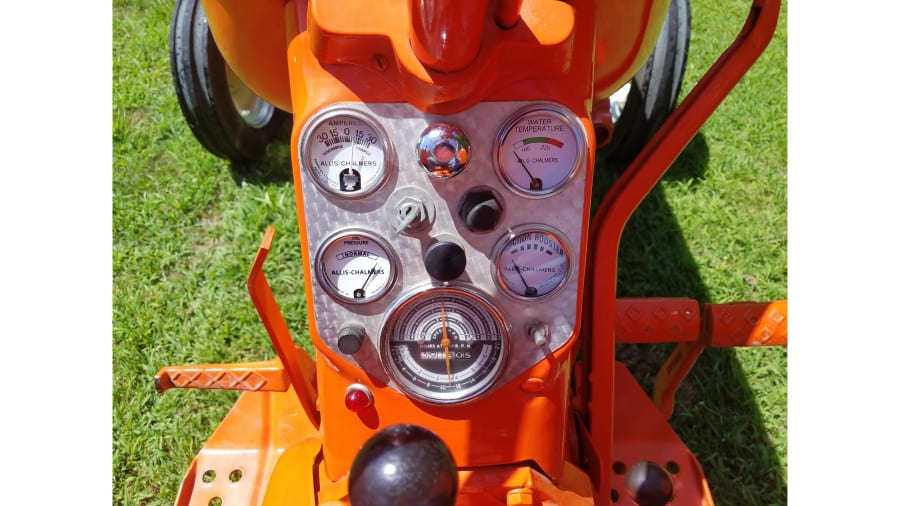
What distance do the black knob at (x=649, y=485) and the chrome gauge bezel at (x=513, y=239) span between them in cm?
68

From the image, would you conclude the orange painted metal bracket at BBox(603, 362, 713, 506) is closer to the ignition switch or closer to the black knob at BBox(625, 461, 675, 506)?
the black knob at BBox(625, 461, 675, 506)

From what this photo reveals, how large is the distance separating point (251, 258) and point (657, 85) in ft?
6.29

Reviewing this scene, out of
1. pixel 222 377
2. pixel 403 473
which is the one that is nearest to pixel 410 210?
pixel 403 473

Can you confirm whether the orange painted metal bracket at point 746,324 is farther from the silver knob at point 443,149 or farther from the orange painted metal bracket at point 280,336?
the orange painted metal bracket at point 280,336

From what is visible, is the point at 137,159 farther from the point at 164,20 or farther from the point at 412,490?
the point at 412,490

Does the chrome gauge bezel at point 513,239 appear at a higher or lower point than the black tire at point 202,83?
Answer: lower

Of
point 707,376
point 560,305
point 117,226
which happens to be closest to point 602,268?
point 560,305

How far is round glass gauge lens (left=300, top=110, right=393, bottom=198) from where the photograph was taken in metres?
1.43

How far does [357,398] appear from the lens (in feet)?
4.98

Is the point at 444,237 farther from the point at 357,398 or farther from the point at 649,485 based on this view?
the point at 649,485

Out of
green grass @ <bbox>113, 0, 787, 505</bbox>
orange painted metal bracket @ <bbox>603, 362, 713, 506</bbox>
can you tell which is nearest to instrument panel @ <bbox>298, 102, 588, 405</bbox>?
orange painted metal bracket @ <bbox>603, 362, 713, 506</bbox>

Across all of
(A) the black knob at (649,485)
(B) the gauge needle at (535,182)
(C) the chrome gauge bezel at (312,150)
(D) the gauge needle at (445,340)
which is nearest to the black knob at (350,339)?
(D) the gauge needle at (445,340)

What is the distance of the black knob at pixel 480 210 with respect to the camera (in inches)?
55.4

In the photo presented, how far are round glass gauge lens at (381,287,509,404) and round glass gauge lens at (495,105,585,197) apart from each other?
30cm
